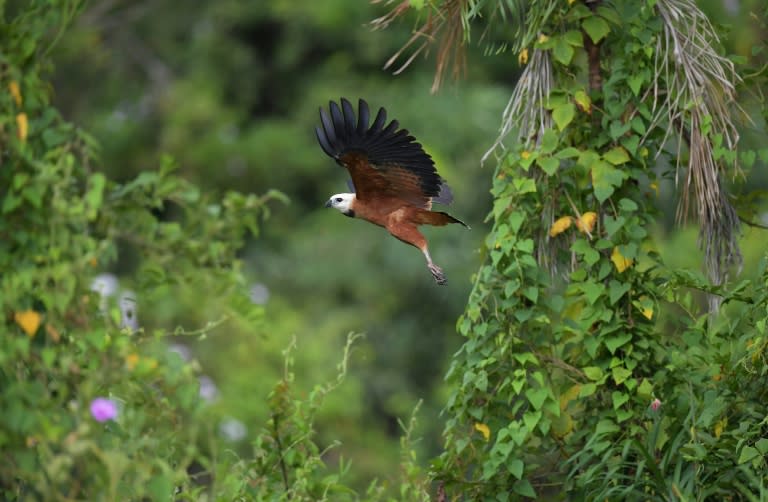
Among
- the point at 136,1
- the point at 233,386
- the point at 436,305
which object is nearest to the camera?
the point at 233,386

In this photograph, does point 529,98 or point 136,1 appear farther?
point 136,1

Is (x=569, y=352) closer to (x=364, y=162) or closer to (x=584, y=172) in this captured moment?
(x=584, y=172)

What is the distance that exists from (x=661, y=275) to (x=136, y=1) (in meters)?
10.7

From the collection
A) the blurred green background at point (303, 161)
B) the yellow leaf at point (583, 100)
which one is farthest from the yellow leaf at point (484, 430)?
the blurred green background at point (303, 161)

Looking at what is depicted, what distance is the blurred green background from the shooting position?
365 inches

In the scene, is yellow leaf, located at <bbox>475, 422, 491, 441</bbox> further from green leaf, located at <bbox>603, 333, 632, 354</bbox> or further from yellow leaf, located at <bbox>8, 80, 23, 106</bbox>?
yellow leaf, located at <bbox>8, 80, 23, 106</bbox>

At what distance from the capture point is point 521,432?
144 inches

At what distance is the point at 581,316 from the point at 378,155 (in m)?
0.83

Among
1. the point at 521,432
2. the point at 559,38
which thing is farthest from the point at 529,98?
the point at 521,432

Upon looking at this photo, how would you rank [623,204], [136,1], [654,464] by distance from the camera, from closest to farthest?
[654,464] < [623,204] < [136,1]

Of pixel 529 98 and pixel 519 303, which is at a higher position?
pixel 529 98

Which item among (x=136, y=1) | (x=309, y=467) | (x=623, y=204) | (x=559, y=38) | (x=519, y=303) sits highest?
(x=559, y=38)

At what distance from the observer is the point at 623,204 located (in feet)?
12.4

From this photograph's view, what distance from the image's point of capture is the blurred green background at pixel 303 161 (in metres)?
9.27
